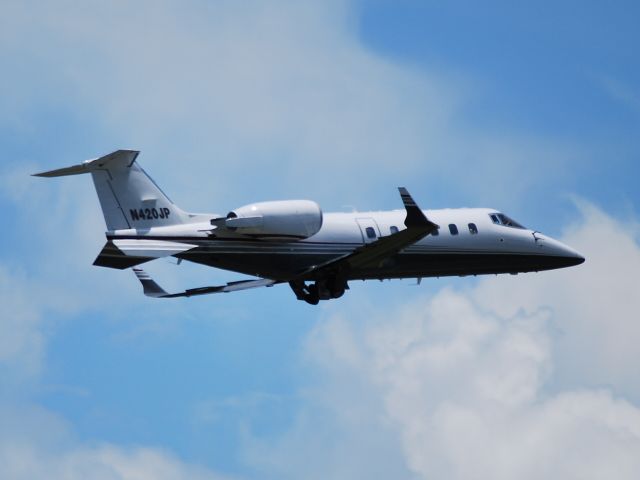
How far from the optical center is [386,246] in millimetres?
46375

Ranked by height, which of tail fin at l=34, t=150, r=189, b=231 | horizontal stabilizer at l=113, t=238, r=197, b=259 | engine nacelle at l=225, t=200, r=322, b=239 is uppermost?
tail fin at l=34, t=150, r=189, b=231

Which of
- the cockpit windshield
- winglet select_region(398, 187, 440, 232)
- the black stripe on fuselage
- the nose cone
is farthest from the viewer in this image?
the nose cone

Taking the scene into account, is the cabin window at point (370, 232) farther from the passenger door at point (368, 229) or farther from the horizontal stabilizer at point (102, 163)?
the horizontal stabilizer at point (102, 163)

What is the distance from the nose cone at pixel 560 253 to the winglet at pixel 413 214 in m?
8.80

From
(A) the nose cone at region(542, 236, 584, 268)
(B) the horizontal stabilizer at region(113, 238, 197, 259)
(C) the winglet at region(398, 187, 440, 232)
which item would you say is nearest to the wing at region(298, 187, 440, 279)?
(C) the winglet at region(398, 187, 440, 232)

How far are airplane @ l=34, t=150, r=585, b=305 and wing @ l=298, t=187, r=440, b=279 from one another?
30 millimetres

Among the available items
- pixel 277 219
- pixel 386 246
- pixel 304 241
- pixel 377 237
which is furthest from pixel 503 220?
pixel 277 219

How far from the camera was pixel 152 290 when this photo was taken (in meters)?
50.1

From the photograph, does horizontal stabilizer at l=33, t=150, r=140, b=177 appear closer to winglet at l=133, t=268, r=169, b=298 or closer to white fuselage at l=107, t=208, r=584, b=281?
white fuselage at l=107, t=208, r=584, b=281

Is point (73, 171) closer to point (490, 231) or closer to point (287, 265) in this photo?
point (287, 265)

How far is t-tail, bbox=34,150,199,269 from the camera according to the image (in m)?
44.0

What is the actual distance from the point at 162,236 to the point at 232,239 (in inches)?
84.1

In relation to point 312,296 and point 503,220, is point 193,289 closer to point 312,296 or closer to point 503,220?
point 312,296

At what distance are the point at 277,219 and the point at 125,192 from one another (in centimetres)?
453
